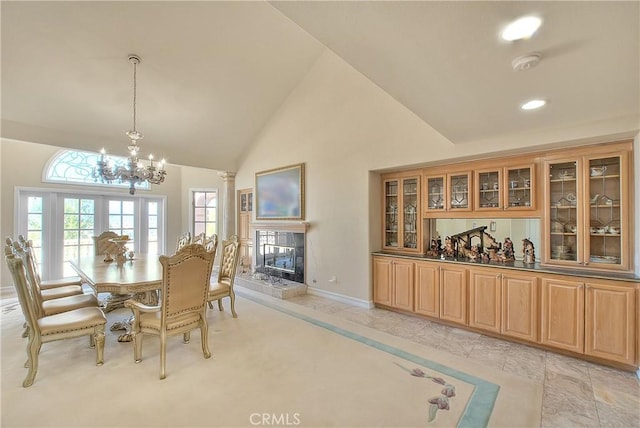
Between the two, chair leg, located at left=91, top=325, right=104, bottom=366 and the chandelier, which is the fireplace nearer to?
the chandelier

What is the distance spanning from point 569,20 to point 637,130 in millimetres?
1983

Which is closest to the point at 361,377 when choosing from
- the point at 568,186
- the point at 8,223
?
the point at 568,186

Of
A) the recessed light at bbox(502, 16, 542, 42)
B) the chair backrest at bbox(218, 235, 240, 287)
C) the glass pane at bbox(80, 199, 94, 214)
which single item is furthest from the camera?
the glass pane at bbox(80, 199, 94, 214)

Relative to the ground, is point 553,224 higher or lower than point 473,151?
lower

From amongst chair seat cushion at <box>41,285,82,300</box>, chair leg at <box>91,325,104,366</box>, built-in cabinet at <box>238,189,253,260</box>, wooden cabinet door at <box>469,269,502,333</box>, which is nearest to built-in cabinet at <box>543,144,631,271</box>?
wooden cabinet door at <box>469,269,502,333</box>

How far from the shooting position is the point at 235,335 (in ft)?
11.0

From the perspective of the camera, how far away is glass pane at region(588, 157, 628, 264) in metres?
2.86

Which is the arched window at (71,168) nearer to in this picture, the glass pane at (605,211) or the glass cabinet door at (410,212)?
the glass cabinet door at (410,212)

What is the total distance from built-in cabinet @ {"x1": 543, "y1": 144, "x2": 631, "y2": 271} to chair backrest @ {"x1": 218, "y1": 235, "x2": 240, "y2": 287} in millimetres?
3942

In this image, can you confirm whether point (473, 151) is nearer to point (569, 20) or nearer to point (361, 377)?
point (569, 20)

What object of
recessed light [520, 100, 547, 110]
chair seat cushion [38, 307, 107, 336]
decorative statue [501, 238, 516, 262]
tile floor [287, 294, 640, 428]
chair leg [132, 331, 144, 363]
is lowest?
tile floor [287, 294, 640, 428]

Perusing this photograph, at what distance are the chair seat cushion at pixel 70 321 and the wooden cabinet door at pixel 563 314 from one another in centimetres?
449

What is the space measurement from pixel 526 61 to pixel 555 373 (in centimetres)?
271

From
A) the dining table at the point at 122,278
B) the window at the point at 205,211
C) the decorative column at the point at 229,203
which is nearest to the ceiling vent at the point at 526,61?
the dining table at the point at 122,278
